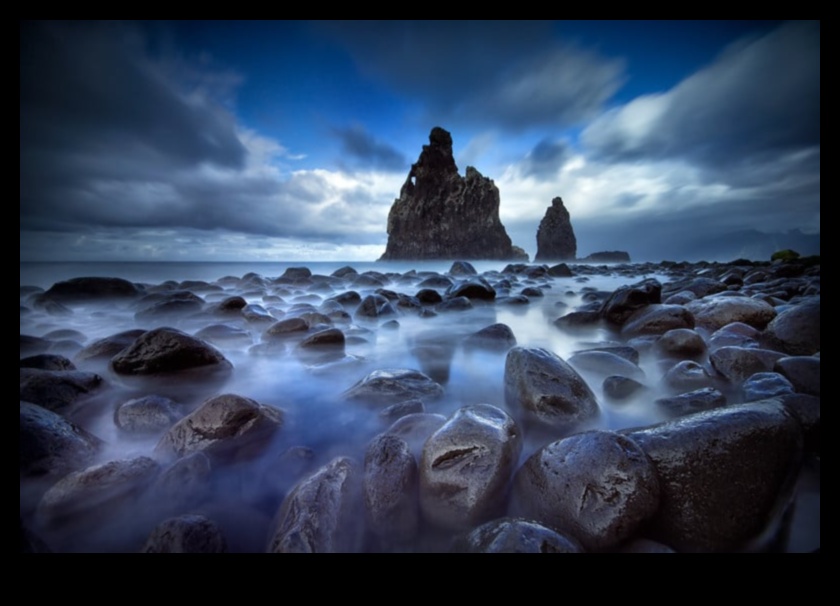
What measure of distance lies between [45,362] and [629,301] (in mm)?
8263

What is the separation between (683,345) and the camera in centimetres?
401

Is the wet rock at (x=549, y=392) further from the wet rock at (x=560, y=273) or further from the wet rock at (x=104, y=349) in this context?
the wet rock at (x=560, y=273)

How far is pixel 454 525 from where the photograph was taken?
5.50 ft

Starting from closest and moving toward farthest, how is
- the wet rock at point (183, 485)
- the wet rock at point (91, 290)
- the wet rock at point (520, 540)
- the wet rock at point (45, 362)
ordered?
1. the wet rock at point (520, 540)
2. the wet rock at point (183, 485)
3. the wet rock at point (45, 362)
4. the wet rock at point (91, 290)

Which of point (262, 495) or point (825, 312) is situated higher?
point (825, 312)

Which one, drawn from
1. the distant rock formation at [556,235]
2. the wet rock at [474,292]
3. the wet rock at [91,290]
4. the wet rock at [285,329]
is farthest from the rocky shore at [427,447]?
the distant rock formation at [556,235]

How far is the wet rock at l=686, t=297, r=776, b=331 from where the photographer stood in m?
4.57

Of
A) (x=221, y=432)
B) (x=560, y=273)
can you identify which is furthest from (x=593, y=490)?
(x=560, y=273)

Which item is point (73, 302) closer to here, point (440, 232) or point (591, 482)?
point (591, 482)

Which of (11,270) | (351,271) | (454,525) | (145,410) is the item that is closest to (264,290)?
(351,271)

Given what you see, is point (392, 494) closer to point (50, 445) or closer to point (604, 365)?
point (50, 445)

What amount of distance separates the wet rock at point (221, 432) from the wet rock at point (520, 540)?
180cm

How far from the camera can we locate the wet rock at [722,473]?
147 centimetres
